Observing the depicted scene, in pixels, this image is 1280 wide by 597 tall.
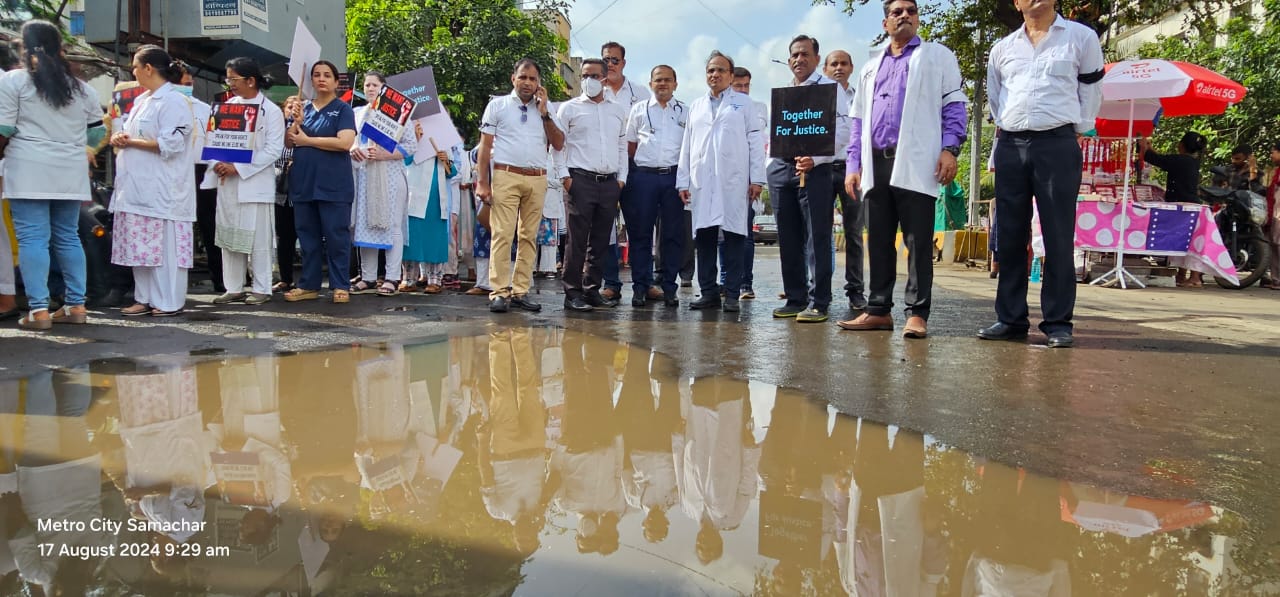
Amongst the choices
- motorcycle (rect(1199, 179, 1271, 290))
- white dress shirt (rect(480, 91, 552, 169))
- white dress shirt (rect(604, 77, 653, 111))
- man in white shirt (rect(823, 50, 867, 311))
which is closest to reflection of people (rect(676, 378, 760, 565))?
white dress shirt (rect(480, 91, 552, 169))

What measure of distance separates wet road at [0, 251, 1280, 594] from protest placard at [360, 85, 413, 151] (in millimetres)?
1334

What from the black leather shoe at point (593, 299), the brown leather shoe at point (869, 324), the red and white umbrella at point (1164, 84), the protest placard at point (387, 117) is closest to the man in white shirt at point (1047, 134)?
the brown leather shoe at point (869, 324)

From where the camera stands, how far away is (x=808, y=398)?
3195 millimetres

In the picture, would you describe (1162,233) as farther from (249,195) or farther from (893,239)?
(249,195)

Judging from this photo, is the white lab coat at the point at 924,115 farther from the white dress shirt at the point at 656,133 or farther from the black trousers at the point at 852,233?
the white dress shirt at the point at 656,133

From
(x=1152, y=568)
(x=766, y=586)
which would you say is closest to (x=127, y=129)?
(x=766, y=586)

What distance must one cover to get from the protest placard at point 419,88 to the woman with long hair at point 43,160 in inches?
97.5

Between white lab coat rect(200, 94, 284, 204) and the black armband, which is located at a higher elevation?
the black armband

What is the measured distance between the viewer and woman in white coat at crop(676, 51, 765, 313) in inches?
239

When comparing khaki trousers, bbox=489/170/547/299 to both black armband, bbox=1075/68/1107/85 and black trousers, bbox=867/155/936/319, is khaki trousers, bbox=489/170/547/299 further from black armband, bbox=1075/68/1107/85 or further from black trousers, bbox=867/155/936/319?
black armband, bbox=1075/68/1107/85

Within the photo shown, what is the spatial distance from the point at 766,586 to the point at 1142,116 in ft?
33.7

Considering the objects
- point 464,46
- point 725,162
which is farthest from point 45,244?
point 464,46

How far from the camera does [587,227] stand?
20.4ft

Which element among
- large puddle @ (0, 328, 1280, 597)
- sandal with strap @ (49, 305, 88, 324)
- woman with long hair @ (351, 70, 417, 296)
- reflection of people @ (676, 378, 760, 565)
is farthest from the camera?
woman with long hair @ (351, 70, 417, 296)
